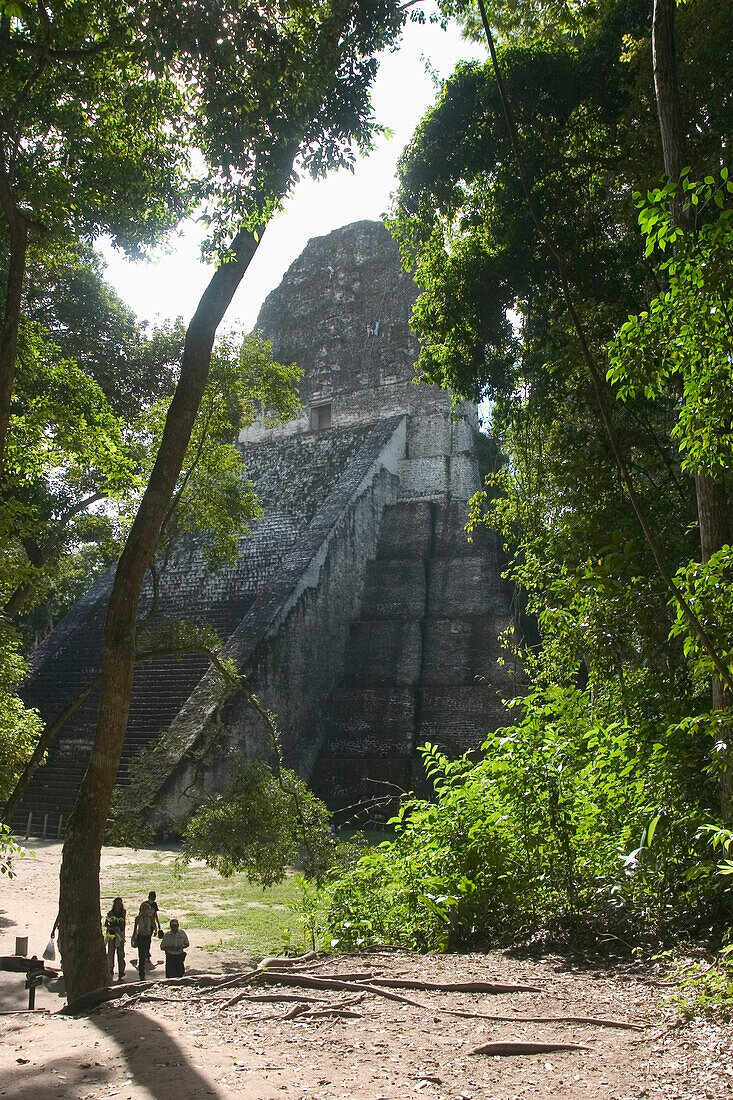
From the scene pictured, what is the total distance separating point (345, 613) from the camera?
51.1 feet

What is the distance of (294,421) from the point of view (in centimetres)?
2286

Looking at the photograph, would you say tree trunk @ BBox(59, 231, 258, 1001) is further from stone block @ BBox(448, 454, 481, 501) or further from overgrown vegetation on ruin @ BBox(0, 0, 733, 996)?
stone block @ BBox(448, 454, 481, 501)

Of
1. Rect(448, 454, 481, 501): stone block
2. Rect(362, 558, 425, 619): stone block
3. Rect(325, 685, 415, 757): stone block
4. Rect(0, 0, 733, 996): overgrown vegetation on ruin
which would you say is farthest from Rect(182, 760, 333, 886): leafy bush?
Rect(448, 454, 481, 501): stone block

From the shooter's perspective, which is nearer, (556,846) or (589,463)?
(556,846)

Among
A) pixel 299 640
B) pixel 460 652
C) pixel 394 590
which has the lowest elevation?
pixel 460 652

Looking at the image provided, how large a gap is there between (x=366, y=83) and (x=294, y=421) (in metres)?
17.4

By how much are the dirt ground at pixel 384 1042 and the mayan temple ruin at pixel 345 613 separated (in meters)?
4.26

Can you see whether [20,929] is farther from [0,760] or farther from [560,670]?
[560,670]

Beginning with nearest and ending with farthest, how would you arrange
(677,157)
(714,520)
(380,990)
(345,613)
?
(380,990) → (714,520) → (677,157) → (345,613)

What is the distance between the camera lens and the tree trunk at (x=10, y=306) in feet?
17.2

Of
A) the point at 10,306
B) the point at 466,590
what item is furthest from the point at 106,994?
the point at 466,590

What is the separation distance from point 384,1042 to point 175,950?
3087mm

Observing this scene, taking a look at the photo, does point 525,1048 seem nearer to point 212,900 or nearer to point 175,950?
point 175,950

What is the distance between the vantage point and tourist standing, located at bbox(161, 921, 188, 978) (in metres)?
5.72
